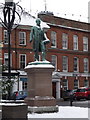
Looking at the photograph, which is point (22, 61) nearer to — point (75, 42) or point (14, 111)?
point (75, 42)

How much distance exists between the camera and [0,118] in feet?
43.2

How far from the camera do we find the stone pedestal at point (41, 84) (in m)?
15.7

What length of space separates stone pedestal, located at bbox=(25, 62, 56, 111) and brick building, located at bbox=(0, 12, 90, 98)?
24.2m

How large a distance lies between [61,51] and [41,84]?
30053 mm

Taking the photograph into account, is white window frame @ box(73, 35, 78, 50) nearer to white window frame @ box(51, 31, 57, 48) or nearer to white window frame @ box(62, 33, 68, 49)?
white window frame @ box(62, 33, 68, 49)

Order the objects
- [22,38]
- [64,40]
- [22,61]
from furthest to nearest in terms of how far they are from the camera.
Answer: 1. [64,40]
2. [22,38]
3. [22,61]

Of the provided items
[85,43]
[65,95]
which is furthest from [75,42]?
[65,95]

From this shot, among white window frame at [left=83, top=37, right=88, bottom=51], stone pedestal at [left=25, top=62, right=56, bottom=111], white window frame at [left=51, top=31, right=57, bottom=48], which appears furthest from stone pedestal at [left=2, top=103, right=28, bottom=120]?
white window frame at [left=83, top=37, right=88, bottom=51]

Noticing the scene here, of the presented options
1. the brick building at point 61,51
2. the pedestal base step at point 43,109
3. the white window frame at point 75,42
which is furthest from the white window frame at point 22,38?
the pedestal base step at point 43,109

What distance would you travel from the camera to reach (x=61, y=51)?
150ft

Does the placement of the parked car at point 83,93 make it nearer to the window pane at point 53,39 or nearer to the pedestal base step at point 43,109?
the window pane at point 53,39

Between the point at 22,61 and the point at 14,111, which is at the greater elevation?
the point at 22,61

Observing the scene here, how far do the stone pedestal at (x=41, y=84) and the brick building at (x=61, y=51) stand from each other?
2417 centimetres

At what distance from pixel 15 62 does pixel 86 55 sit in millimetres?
12785
